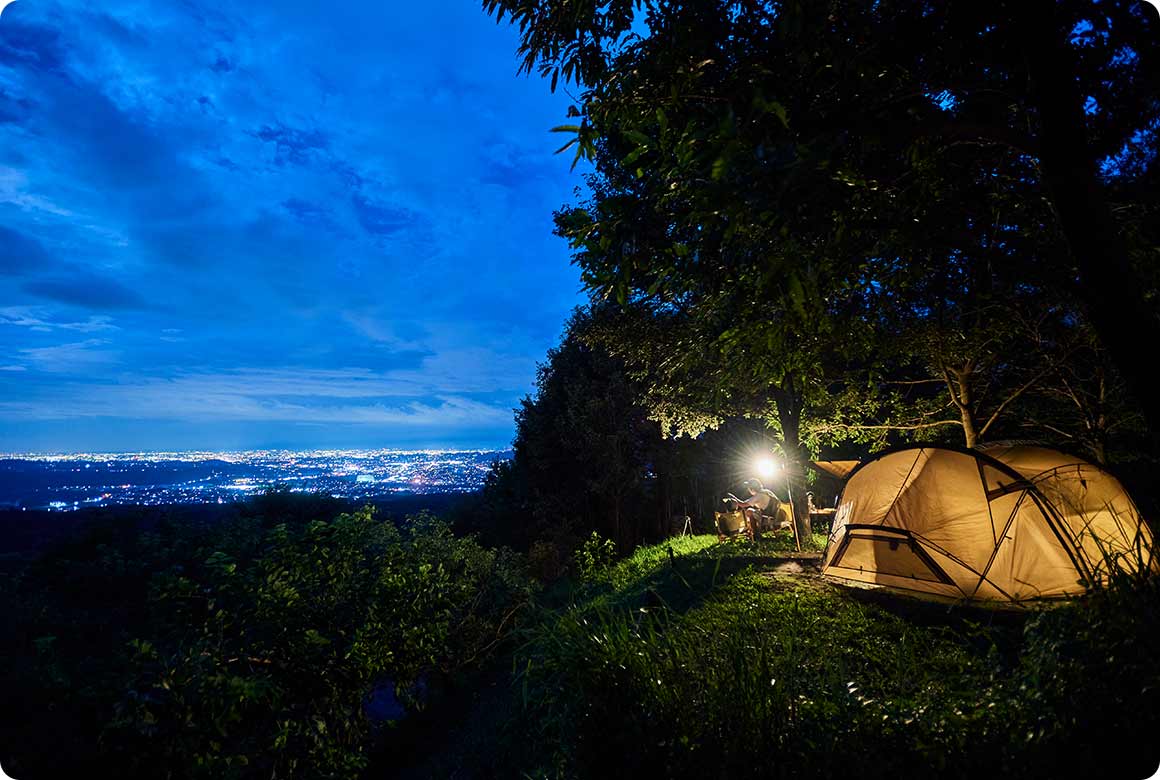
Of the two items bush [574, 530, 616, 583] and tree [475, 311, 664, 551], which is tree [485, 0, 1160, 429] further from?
tree [475, 311, 664, 551]

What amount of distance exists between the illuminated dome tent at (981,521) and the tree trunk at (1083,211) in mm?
3430

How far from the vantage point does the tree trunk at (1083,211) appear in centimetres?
280

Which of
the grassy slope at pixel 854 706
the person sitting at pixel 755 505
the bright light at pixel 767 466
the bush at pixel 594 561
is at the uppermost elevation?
the bright light at pixel 767 466

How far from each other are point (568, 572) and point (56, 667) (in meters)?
16.3

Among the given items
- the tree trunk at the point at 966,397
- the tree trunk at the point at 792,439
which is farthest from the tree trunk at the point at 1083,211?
the tree trunk at the point at 792,439

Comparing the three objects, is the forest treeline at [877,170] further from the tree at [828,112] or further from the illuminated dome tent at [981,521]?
the illuminated dome tent at [981,521]

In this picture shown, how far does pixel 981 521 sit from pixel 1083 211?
16.0ft

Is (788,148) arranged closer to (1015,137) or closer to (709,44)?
(709,44)

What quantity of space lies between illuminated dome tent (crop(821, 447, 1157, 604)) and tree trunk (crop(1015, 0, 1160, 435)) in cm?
343

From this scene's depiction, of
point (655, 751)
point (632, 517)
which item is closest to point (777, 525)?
point (632, 517)

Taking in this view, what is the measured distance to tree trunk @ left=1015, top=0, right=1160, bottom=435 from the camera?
110 inches

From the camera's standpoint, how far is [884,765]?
205cm

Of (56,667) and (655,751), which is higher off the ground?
(56,667)

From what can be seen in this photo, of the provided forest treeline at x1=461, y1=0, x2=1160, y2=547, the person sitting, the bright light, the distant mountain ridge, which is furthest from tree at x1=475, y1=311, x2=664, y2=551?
the distant mountain ridge
